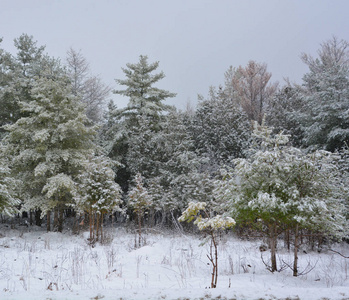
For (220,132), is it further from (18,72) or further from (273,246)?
(18,72)

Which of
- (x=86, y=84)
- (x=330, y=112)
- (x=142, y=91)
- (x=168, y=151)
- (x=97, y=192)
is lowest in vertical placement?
(x=97, y=192)

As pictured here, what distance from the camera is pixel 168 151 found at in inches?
717

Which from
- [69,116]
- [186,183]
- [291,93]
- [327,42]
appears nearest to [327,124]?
[291,93]

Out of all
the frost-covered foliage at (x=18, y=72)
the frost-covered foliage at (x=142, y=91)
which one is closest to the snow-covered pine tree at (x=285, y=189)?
the frost-covered foliage at (x=142, y=91)

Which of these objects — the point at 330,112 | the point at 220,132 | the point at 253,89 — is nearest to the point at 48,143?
the point at 220,132

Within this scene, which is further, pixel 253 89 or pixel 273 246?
pixel 253 89

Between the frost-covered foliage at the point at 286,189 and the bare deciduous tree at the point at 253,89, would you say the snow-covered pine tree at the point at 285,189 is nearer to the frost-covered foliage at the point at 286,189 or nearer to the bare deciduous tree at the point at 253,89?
the frost-covered foliage at the point at 286,189

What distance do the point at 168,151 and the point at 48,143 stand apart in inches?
284

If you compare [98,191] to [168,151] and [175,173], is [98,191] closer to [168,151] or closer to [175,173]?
[175,173]

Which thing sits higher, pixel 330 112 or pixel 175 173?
pixel 330 112

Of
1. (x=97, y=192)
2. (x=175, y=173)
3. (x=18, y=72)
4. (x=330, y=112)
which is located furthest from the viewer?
(x=175, y=173)

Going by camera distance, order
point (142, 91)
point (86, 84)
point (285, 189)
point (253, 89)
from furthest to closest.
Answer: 1. point (253, 89)
2. point (86, 84)
3. point (142, 91)
4. point (285, 189)

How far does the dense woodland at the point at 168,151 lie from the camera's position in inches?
271

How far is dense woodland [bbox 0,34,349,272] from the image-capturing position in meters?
6.89
